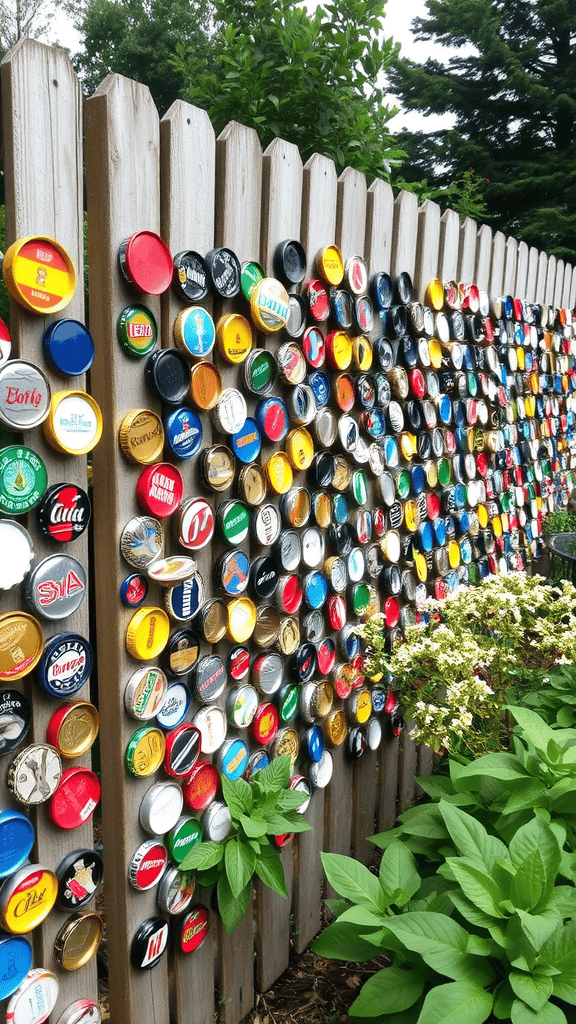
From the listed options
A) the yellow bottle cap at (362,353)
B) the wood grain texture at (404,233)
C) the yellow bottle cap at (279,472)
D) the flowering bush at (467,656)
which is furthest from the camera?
the wood grain texture at (404,233)

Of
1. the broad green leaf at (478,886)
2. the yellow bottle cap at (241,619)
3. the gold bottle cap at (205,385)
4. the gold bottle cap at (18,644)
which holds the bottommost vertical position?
the broad green leaf at (478,886)

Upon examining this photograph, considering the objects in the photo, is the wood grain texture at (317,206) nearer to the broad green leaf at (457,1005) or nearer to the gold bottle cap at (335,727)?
the gold bottle cap at (335,727)

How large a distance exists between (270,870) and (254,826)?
0.14 m

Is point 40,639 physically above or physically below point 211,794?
above

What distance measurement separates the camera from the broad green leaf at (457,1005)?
1.41 meters

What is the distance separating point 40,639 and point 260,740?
98cm

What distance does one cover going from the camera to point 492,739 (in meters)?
2.48

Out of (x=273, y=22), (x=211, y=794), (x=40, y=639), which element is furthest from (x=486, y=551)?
(x=40, y=639)

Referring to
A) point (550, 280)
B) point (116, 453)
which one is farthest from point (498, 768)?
point (550, 280)

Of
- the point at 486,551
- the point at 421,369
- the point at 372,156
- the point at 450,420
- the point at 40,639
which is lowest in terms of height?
the point at 486,551

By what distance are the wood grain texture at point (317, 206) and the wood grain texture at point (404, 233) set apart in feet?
1.65

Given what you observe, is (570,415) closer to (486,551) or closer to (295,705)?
(486,551)

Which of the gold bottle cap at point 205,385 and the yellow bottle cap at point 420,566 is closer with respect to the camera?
the gold bottle cap at point 205,385

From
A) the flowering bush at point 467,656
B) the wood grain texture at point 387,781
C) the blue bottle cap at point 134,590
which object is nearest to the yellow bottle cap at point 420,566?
the flowering bush at point 467,656
